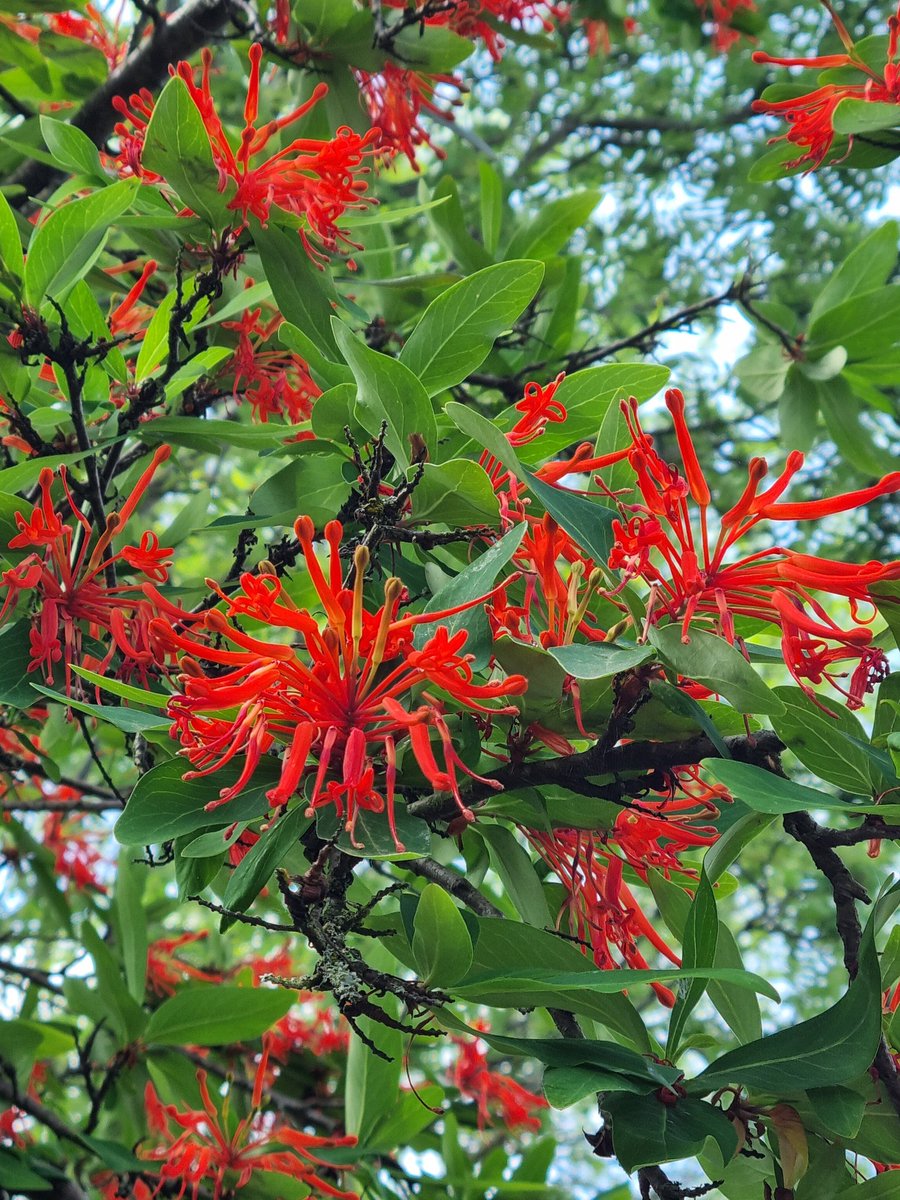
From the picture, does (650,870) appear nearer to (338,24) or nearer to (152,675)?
(152,675)

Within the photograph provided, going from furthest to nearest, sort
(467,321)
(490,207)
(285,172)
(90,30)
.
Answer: (90,30) < (490,207) < (285,172) < (467,321)

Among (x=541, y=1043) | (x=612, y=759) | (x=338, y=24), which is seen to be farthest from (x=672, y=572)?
(x=338, y=24)

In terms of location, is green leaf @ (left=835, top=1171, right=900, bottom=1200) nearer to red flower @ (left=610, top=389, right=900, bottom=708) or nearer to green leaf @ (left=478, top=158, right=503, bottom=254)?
red flower @ (left=610, top=389, right=900, bottom=708)

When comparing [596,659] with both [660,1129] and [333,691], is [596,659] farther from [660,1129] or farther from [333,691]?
[660,1129]

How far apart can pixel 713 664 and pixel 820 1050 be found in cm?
33

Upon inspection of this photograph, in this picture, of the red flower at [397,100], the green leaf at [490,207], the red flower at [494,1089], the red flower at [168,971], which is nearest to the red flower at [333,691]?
the red flower at [397,100]

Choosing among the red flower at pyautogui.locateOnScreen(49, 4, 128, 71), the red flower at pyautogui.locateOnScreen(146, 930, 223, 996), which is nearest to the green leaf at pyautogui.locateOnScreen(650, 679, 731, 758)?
the red flower at pyautogui.locateOnScreen(146, 930, 223, 996)

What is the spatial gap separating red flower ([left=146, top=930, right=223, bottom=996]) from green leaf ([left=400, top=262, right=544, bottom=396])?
1.61m

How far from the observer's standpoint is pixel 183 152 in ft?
3.85

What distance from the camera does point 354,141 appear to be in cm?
124

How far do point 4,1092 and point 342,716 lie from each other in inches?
52.2

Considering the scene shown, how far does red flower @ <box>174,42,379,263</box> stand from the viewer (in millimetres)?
1212

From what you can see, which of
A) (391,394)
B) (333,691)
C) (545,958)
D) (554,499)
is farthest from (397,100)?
(545,958)

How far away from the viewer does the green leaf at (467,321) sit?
1.14 m
